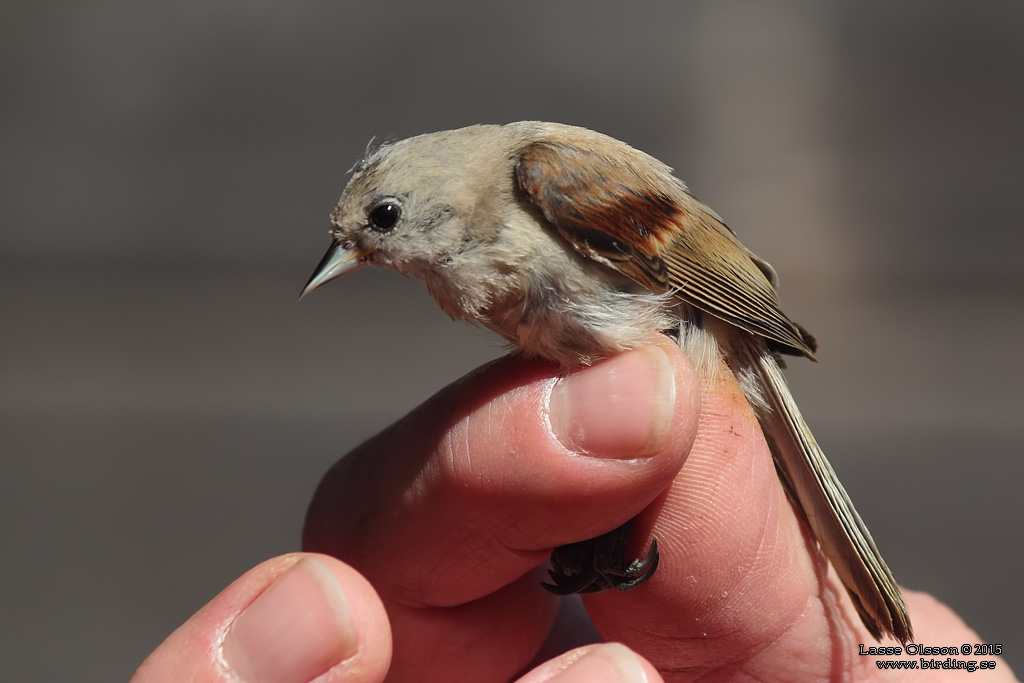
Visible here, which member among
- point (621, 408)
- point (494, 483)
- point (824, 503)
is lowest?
point (824, 503)

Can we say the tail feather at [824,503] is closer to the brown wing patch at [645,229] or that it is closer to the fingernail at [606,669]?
the brown wing patch at [645,229]

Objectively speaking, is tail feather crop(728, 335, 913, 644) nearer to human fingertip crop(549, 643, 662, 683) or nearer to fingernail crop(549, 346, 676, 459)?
fingernail crop(549, 346, 676, 459)

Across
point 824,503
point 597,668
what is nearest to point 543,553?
point 597,668

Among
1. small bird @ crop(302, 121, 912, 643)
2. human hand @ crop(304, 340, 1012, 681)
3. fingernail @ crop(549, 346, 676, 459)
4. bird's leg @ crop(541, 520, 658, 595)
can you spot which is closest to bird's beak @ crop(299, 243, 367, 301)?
small bird @ crop(302, 121, 912, 643)

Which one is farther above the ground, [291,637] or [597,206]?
[597,206]

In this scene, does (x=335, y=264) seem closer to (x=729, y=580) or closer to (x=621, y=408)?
(x=621, y=408)

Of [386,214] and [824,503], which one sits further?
[824,503]

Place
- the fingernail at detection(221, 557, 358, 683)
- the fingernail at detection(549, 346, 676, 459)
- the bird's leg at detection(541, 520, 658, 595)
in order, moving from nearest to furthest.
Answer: the fingernail at detection(221, 557, 358, 683) → the fingernail at detection(549, 346, 676, 459) → the bird's leg at detection(541, 520, 658, 595)
